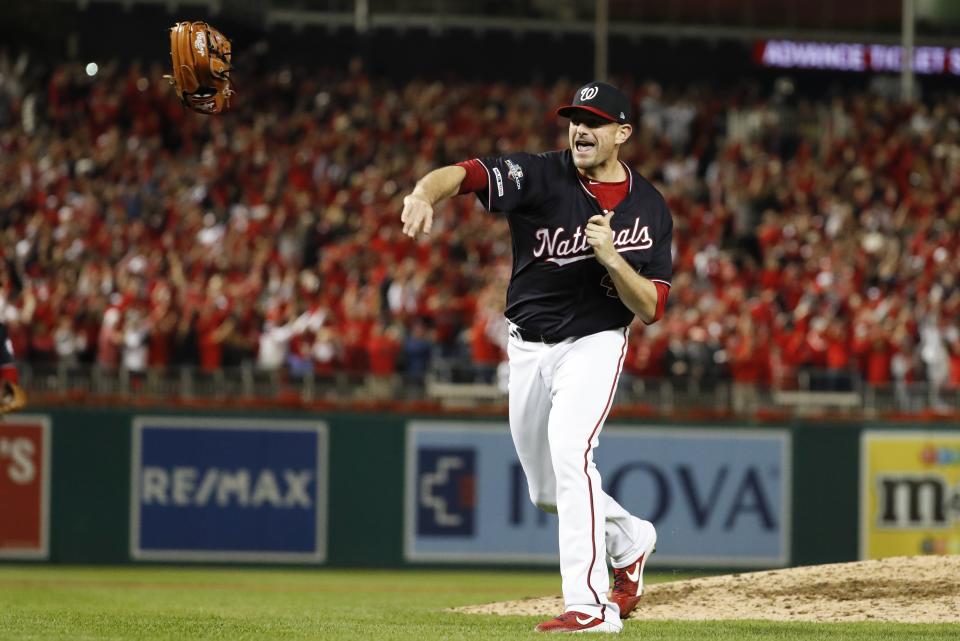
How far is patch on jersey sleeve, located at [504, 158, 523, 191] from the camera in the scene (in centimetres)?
632

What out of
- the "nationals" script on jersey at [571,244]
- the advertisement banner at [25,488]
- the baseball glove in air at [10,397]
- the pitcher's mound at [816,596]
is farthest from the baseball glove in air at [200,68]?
the advertisement banner at [25,488]

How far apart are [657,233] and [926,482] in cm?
989

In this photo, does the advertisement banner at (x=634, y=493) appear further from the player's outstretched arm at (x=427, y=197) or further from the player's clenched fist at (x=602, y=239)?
the player's outstretched arm at (x=427, y=197)

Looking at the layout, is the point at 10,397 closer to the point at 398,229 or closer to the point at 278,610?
the point at 278,610

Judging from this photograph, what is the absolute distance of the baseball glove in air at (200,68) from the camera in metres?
7.45

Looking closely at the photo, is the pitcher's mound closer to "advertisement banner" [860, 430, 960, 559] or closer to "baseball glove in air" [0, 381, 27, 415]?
"baseball glove in air" [0, 381, 27, 415]

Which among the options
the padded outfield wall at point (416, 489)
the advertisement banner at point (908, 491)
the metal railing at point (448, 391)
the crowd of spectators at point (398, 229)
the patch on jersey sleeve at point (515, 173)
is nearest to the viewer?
the patch on jersey sleeve at point (515, 173)

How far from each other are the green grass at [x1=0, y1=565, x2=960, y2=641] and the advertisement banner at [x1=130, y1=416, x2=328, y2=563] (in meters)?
0.32

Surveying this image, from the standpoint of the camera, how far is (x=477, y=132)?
74.3ft

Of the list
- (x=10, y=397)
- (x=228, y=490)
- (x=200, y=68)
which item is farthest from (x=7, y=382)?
(x=228, y=490)

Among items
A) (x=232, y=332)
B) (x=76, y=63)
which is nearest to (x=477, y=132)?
(x=76, y=63)

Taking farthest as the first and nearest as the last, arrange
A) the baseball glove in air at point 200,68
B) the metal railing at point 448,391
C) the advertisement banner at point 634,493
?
the advertisement banner at point 634,493
the metal railing at point 448,391
the baseball glove in air at point 200,68

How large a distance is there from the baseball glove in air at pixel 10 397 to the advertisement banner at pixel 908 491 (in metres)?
8.67

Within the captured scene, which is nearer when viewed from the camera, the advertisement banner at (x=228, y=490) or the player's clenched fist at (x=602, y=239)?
the player's clenched fist at (x=602, y=239)
